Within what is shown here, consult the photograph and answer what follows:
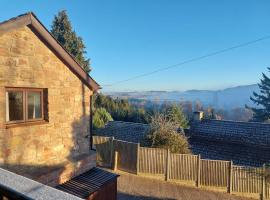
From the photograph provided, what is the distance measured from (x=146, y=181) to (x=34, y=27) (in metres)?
10.8

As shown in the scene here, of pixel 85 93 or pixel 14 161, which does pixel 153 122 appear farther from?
pixel 14 161

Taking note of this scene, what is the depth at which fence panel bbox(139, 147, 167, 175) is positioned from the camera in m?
14.8

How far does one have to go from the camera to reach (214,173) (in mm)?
13773

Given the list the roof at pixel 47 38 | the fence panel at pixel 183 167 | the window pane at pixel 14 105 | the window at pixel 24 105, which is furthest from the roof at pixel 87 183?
the fence panel at pixel 183 167

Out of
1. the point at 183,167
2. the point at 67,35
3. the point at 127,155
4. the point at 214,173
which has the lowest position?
the point at 214,173

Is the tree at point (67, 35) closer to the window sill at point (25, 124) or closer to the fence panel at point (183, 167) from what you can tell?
the fence panel at point (183, 167)

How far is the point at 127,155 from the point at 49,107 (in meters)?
9.32

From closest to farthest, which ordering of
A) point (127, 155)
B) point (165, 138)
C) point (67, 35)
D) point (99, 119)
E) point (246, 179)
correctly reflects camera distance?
point (246, 179)
point (165, 138)
point (127, 155)
point (99, 119)
point (67, 35)

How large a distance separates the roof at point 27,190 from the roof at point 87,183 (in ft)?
17.6

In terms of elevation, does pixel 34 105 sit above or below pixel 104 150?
above

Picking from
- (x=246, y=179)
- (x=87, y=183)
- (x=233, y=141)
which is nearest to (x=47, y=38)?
(x=87, y=183)

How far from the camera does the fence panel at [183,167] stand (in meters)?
14.2

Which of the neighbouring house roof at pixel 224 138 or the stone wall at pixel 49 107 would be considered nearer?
the stone wall at pixel 49 107

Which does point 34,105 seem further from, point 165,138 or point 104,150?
point 104,150
